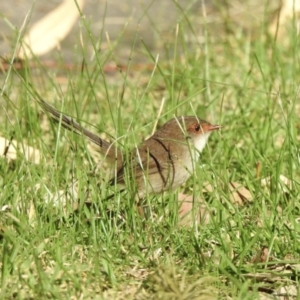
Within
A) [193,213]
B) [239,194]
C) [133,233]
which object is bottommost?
[239,194]

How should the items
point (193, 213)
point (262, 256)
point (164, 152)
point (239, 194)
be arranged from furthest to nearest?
point (164, 152)
point (239, 194)
point (193, 213)
point (262, 256)

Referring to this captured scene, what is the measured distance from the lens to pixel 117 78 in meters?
7.34

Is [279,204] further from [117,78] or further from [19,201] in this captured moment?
[117,78]

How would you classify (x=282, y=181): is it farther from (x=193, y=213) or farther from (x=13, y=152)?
(x=13, y=152)

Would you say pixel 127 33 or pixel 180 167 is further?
pixel 127 33

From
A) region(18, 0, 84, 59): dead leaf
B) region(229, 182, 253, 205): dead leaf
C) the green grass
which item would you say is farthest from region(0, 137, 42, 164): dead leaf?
region(18, 0, 84, 59): dead leaf

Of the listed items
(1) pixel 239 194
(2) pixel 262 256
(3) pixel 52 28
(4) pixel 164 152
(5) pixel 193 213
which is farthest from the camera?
(3) pixel 52 28

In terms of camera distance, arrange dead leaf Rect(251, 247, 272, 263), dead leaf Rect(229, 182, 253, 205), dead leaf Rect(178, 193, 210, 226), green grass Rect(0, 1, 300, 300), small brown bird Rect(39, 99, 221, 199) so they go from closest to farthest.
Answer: green grass Rect(0, 1, 300, 300), dead leaf Rect(251, 247, 272, 263), dead leaf Rect(178, 193, 210, 226), dead leaf Rect(229, 182, 253, 205), small brown bird Rect(39, 99, 221, 199)

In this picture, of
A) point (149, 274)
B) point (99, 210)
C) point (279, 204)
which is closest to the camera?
point (149, 274)

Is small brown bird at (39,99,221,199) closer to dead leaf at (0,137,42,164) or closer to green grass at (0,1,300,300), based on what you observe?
green grass at (0,1,300,300)

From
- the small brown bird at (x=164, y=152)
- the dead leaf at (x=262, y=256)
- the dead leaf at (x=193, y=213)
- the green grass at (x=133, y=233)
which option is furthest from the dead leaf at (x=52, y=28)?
the dead leaf at (x=262, y=256)

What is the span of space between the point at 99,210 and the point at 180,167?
1082mm

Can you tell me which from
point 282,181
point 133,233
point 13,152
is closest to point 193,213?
point 133,233

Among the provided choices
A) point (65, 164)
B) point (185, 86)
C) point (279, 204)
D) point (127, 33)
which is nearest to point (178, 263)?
point (279, 204)
